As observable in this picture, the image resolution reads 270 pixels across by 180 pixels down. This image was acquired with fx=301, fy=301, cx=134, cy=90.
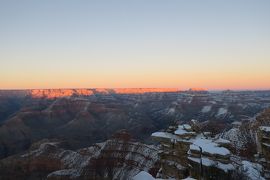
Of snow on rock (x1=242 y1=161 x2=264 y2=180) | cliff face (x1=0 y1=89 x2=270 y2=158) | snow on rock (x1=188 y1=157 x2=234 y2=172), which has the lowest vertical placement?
cliff face (x1=0 y1=89 x2=270 y2=158)

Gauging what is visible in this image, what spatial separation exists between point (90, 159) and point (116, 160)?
602 centimetres

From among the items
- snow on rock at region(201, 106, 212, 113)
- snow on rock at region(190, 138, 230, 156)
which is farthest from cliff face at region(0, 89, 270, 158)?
snow on rock at region(190, 138, 230, 156)

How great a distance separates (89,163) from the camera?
61.4 m

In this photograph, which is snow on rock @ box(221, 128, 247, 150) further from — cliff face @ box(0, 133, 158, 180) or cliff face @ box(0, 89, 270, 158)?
cliff face @ box(0, 89, 270, 158)

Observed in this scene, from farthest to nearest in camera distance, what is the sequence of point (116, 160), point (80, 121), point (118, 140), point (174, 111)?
point (174, 111) → point (80, 121) → point (118, 140) → point (116, 160)

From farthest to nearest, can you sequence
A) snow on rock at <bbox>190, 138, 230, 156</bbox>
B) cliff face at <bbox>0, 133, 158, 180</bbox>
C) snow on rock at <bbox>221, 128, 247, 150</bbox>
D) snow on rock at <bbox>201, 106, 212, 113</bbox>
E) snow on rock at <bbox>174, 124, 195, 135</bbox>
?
snow on rock at <bbox>201, 106, 212, 113</bbox>, cliff face at <bbox>0, 133, 158, 180</bbox>, snow on rock at <bbox>221, 128, 247, 150</bbox>, snow on rock at <bbox>174, 124, 195, 135</bbox>, snow on rock at <bbox>190, 138, 230, 156</bbox>

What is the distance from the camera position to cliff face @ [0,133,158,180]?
183ft

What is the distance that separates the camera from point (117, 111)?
166000 mm

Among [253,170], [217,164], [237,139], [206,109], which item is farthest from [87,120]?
[217,164]

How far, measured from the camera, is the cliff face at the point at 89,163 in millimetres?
55763

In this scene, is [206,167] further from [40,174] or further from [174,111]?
[174,111]

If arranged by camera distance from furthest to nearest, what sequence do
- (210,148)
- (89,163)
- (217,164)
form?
(89,163) < (210,148) < (217,164)

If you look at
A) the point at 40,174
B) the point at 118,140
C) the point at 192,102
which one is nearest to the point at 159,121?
the point at 192,102

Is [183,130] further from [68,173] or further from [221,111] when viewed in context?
[221,111]
